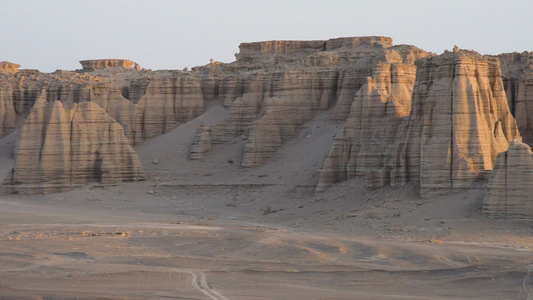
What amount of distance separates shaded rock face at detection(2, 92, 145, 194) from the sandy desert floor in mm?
966

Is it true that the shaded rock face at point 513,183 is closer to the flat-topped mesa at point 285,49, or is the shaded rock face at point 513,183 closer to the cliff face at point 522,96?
the cliff face at point 522,96

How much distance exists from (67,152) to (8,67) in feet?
131

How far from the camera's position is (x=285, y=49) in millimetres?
72875

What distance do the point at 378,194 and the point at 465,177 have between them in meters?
4.83

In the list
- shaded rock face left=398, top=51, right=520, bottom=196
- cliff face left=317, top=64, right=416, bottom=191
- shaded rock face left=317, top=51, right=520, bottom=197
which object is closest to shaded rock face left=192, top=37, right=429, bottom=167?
cliff face left=317, top=64, right=416, bottom=191

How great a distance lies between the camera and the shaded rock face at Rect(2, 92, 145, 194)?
55.3 metres

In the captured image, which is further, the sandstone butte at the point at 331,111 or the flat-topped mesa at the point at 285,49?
the flat-topped mesa at the point at 285,49

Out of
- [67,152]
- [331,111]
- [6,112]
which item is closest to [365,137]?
[331,111]

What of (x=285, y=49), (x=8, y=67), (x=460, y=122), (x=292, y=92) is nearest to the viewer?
(x=460, y=122)

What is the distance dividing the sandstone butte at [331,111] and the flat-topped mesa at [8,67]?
10.8ft

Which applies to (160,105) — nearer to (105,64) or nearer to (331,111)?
(331,111)

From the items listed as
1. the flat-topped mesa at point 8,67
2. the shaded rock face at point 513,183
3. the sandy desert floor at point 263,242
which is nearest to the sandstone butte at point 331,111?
the shaded rock face at point 513,183

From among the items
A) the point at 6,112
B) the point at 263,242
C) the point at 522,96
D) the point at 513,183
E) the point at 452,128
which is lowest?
the point at 263,242

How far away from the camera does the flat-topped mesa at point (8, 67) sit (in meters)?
90.3
